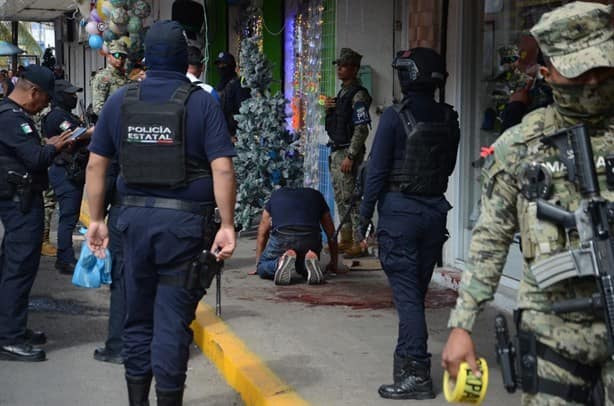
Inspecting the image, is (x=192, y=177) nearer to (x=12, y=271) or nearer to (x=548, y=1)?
(x=12, y=271)

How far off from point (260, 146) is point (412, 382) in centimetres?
623

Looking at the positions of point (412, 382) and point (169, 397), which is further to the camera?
point (412, 382)

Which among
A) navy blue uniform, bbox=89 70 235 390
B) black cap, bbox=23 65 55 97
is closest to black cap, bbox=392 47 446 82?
navy blue uniform, bbox=89 70 235 390

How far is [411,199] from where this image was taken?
5.73m

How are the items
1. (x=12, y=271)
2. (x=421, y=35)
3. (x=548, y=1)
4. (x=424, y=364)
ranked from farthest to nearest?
(x=421, y=35), (x=548, y=1), (x=12, y=271), (x=424, y=364)

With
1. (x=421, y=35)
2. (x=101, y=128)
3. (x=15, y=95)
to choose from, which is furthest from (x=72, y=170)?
(x=101, y=128)

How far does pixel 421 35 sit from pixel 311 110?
359cm

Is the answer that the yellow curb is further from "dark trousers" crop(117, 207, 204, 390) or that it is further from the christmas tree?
the christmas tree

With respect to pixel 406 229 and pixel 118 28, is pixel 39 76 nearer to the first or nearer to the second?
pixel 406 229

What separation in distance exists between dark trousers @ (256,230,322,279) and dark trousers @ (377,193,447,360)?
3.20 m

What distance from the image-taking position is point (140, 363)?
523cm

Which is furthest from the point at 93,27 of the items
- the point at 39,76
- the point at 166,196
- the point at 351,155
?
the point at 166,196

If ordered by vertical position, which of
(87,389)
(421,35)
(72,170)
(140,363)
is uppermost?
(421,35)

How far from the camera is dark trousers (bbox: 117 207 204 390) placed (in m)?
5.05
